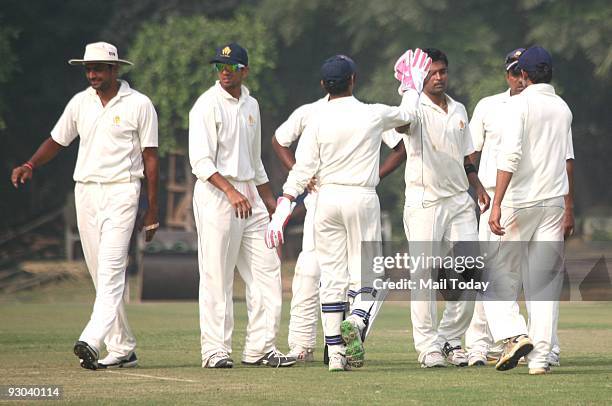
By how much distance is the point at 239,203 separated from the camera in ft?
Result: 35.0

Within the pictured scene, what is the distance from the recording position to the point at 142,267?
69.0 ft

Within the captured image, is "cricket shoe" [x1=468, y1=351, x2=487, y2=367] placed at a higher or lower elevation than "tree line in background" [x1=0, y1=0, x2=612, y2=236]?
lower

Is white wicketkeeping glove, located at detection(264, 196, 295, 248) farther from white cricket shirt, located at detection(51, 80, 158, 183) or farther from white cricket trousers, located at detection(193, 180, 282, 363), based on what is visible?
white cricket shirt, located at detection(51, 80, 158, 183)

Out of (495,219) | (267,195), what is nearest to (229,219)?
(267,195)

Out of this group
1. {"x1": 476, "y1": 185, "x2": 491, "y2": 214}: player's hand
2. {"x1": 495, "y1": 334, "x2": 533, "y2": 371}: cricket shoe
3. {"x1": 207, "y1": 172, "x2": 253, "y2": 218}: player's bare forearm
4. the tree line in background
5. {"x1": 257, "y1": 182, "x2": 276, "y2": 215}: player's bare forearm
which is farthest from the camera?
the tree line in background

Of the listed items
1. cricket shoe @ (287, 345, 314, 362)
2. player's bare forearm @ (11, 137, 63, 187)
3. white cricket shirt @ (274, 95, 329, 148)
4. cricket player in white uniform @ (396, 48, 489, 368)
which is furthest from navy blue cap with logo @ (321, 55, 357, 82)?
player's bare forearm @ (11, 137, 63, 187)

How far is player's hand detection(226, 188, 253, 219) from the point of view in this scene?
10.7 metres

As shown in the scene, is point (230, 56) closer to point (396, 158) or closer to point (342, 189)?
point (342, 189)

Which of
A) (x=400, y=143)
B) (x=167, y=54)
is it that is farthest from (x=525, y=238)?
(x=167, y=54)

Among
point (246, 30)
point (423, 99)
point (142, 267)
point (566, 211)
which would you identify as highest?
point (246, 30)

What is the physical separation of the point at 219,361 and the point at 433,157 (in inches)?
85.9

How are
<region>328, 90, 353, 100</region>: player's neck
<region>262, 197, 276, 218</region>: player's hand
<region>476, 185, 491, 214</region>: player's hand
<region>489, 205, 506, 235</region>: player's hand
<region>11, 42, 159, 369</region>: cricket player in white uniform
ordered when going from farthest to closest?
<region>262, 197, 276, 218</region>: player's hand, <region>476, 185, 491, 214</region>: player's hand, <region>11, 42, 159, 369</region>: cricket player in white uniform, <region>328, 90, 353, 100</region>: player's neck, <region>489, 205, 506, 235</region>: player's hand

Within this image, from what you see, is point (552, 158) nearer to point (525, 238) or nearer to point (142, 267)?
point (525, 238)

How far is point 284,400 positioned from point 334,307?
184 cm
